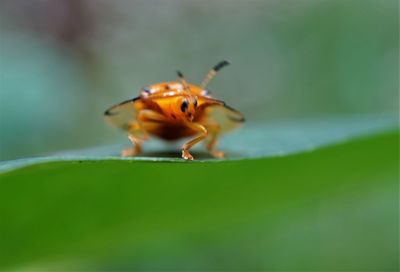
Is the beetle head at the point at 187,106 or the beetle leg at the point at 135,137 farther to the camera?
the beetle leg at the point at 135,137

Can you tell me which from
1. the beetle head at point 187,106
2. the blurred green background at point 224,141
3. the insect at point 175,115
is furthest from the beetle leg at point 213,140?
the beetle head at point 187,106

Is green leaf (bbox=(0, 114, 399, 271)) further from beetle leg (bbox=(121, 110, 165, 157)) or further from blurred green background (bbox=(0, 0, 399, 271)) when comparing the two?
beetle leg (bbox=(121, 110, 165, 157))

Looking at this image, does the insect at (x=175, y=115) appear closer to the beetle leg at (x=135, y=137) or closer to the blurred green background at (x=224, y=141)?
the beetle leg at (x=135, y=137)

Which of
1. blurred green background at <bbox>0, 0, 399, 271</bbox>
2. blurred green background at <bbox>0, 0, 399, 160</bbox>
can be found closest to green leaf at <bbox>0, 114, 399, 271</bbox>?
blurred green background at <bbox>0, 0, 399, 271</bbox>

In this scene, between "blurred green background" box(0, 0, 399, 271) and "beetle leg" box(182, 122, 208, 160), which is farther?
"beetle leg" box(182, 122, 208, 160)

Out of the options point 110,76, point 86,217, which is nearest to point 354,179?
point 86,217

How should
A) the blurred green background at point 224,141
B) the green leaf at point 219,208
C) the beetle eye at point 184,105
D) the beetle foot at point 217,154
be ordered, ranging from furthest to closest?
the beetle foot at point 217,154 → the beetle eye at point 184,105 → the blurred green background at point 224,141 → the green leaf at point 219,208

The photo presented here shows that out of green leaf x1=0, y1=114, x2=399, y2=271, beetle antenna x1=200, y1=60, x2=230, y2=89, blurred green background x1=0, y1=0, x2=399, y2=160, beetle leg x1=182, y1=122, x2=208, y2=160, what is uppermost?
blurred green background x1=0, y1=0, x2=399, y2=160
